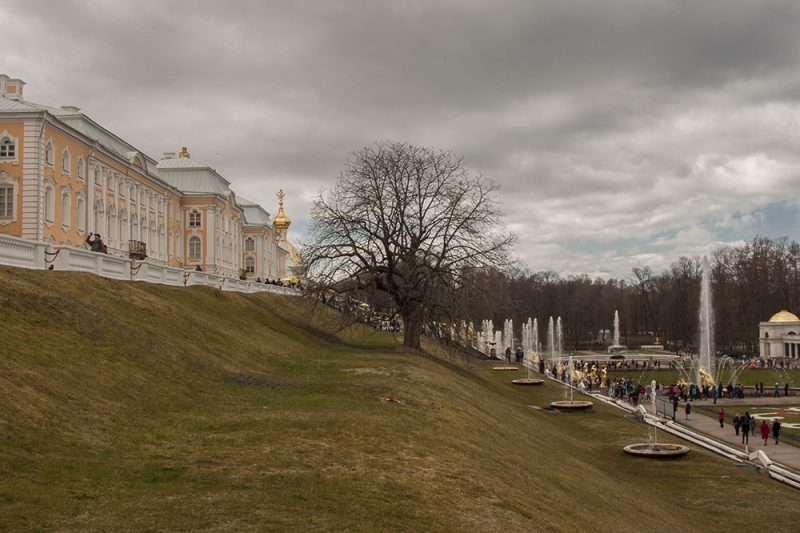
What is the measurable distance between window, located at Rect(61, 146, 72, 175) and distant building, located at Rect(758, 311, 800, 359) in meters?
75.6

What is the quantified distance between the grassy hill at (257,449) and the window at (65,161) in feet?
84.0

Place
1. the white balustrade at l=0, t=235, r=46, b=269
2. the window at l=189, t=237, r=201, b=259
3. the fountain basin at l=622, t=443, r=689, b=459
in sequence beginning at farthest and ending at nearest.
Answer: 1. the window at l=189, t=237, r=201, b=259
2. the fountain basin at l=622, t=443, r=689, b=459
3. the white balustrade at l=0, t=235, r=46, b=269

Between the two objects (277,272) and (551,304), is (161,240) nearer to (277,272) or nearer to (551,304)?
(277,272)

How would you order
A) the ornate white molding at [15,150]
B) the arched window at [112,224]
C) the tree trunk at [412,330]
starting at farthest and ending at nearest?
the arched window at [112,224] < the ornate white molding at [15,150] < the tree trunk at [412,330]

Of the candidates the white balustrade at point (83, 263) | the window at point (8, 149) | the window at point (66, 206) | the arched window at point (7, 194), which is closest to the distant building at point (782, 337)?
the white balustrade at point (83, 263)

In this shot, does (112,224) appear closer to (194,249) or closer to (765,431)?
(194,249)

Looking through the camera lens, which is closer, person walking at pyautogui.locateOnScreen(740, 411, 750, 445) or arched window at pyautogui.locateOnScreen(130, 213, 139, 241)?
person walking at pyautogui.locateOnScreen(740, 411, 750, 445)

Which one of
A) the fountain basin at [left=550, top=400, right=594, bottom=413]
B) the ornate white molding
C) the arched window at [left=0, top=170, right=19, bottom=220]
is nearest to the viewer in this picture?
the fountain basin at [left=550, top=400, right=594, bottom=413]

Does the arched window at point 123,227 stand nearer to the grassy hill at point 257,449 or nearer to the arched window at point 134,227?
the arched window at point 134,227

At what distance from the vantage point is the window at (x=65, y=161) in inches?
1829

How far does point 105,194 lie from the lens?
176ft

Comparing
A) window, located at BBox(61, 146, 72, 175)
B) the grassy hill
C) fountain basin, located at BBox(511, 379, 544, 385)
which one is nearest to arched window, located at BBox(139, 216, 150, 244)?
window, located at BBox(61, 146, 72, 175)

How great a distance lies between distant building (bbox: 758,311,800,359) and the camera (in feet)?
268

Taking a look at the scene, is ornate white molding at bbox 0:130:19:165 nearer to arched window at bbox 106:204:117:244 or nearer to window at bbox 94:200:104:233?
window at bbox 94:200:104:233
